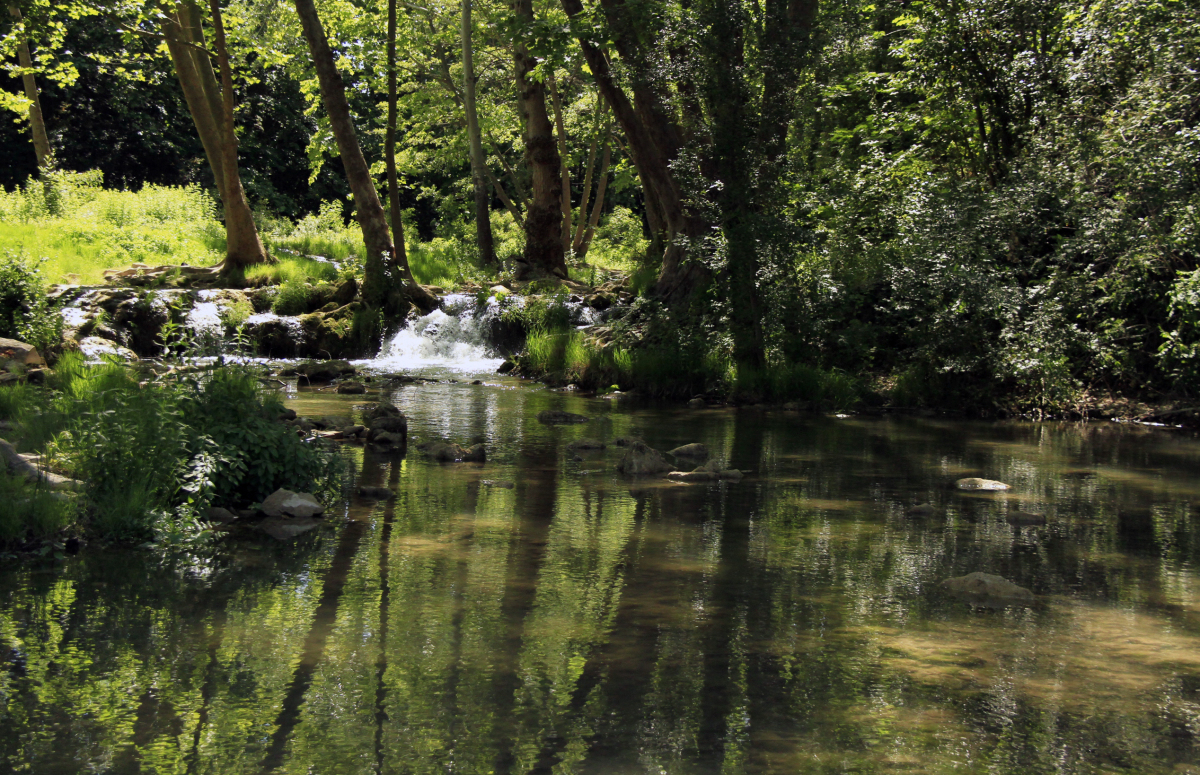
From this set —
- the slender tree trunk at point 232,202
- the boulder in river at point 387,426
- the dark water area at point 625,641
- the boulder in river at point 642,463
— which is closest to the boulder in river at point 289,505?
the dark water area at point 625,641

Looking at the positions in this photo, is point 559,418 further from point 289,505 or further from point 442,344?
point 442,344

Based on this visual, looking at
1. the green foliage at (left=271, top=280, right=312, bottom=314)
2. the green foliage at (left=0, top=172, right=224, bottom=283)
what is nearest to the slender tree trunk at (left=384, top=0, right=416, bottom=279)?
the green foliage at (left=271, top=280, right=312, bottom=314)

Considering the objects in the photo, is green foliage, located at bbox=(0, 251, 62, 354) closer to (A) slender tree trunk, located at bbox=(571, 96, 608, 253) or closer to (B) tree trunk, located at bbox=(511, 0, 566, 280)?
(B) tree trunk, located at bbox=(511, 0, 566, 280)

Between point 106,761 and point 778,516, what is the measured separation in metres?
5.02

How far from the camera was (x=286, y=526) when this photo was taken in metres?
6.51

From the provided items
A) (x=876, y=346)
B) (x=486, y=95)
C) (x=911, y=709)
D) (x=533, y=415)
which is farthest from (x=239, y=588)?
(x=486, y=95)

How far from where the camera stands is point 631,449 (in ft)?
29.8

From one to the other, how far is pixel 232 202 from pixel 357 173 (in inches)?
130

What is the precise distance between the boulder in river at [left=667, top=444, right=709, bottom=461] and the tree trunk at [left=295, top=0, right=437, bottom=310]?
1243cm

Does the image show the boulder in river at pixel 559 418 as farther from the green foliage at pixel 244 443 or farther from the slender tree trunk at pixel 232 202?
the slender tree trunk at pixel 232 202

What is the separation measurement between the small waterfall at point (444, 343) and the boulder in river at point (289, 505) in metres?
12.8

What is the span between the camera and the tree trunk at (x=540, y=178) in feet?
74.5

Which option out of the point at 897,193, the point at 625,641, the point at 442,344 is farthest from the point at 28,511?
the point at 442,344

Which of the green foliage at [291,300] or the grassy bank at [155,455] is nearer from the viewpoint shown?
the grassy bank at [155,455]
